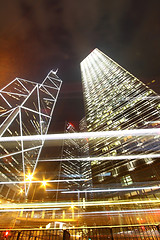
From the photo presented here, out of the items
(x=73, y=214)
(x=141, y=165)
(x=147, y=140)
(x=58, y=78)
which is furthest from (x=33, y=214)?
(x=58, y=78)

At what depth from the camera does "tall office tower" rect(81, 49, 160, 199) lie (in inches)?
540

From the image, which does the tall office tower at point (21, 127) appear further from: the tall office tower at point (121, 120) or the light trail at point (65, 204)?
the tall office tower at point (121, 120)

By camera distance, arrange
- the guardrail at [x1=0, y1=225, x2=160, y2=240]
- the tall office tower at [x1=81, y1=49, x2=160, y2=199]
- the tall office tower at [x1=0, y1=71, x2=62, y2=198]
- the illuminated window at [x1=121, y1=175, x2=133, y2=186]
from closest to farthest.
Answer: the guardrail at [x1=0, y1=225, x2=160, y2=240] → the tall office tower at [x1=0, y1=71, x2=62, y2=198] → the illuminated window at [x1=121, y1=175, x2=133, y2=186] → the tall office tower at [x1=81, y1=49, x2=160, y2=199]

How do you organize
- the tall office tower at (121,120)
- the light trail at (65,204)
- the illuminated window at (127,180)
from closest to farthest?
the light trail at (65,204) < the illuminated window at (127,180) < the tall office tower at (121,120)

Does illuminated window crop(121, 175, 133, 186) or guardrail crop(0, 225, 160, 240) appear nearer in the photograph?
guardrail crop(0, 225, 160, 240)

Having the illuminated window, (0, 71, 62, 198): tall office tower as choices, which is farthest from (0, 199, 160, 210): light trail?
the illuminated window

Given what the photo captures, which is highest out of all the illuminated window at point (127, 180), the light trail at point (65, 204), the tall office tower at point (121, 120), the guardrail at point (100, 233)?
the tall office tower at point (121, 120)

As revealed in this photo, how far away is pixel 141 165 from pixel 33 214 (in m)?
14.1

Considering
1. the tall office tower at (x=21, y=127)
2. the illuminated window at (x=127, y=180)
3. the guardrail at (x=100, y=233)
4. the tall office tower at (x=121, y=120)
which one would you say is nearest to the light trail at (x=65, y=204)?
the tall office tower at (x=21, y=127)

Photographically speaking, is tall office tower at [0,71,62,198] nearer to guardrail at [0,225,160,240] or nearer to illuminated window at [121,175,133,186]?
guardrail at [0,225,160,240]

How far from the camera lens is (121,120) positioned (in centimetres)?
1897

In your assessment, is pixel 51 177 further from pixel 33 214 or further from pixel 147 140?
pixel 147 140

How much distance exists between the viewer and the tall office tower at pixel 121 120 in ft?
45.0

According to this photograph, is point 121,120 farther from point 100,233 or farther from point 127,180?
point 100,233
